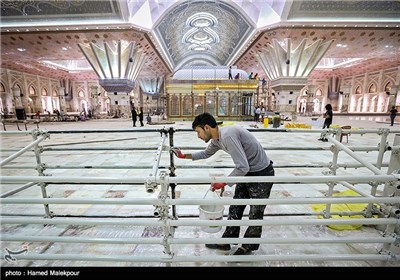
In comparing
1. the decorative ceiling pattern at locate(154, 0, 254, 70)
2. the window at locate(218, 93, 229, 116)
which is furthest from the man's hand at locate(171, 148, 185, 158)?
the decorative ceiling pattern at locate(154, 0, 254, 70)

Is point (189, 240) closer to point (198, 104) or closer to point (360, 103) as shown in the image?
point (198, 104)

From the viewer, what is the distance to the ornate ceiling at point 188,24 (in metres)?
16.8

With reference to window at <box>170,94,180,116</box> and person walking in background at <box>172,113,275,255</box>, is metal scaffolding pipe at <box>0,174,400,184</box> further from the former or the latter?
window at <box>170,94,180,116</box>

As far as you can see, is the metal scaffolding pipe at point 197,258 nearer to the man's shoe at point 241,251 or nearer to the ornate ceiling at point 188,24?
the man's shoe at point 241,251

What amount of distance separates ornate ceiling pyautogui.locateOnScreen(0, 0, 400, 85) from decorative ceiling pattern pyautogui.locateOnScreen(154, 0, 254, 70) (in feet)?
0.49

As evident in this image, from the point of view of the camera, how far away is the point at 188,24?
28.4 metres

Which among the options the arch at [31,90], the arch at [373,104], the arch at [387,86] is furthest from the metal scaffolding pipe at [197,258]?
the arch at [373,104]

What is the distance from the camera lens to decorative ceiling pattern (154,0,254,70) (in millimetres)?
22469

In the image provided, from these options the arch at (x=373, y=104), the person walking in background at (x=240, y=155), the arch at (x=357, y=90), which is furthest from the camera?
the arch at (x=357, y=90)

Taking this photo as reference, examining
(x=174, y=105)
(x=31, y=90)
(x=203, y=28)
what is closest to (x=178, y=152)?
(x=174, y=105)

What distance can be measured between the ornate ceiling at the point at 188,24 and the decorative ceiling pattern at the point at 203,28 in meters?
0.15

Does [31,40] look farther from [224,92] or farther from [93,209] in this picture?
[93,209]

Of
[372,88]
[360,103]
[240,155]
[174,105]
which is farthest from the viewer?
[360,103]

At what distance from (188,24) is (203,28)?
3.22 m
